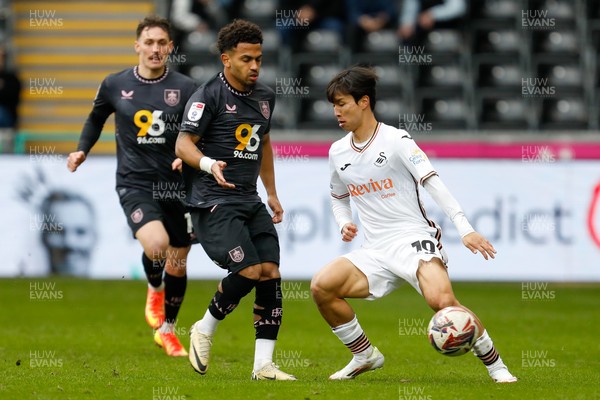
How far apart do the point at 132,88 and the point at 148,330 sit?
2.85 meters

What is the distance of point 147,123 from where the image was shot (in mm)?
9727

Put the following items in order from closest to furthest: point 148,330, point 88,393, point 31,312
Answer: point 88,393
point 148,330
point 31,312

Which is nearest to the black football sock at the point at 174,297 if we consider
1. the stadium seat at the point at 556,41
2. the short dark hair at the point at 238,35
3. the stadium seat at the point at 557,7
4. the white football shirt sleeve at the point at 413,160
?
the short dark hair at the point at 238,35

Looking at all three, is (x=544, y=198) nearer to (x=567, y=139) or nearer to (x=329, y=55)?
(x=567, y=139)

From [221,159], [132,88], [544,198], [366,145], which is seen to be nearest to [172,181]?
[132,88]

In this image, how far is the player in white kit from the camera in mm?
7844

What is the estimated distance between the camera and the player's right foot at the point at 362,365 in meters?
8.13

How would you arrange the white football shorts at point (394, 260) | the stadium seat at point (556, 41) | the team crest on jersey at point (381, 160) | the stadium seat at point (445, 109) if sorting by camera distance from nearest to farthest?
1. the white football shorts at point (394, 260)
2. the team crest on jersey at point (381, 160)
3. the stadium seat at point (445, 109)
4. the stadium seat at point (556, 41)

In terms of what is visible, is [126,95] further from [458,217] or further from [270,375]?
[458,217]

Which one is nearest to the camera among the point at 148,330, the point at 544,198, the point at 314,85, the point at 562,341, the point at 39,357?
the point at 39,357

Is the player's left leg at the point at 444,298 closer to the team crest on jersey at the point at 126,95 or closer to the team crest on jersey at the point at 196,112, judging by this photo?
the team crest on jersey at the point at 196,112

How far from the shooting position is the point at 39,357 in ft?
30.9

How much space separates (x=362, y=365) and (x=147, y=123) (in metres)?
2.95

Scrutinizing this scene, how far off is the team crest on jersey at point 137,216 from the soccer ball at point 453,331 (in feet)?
10.7
